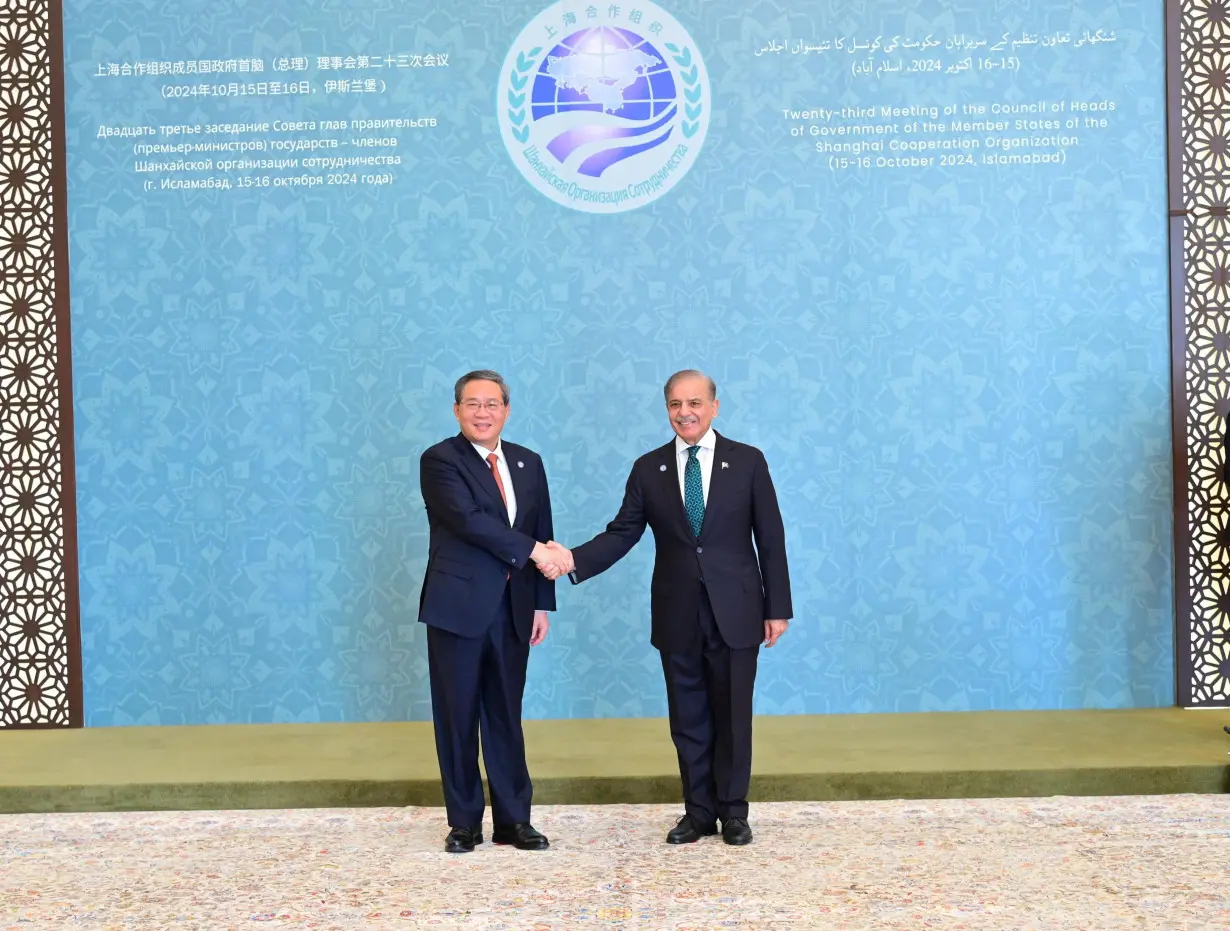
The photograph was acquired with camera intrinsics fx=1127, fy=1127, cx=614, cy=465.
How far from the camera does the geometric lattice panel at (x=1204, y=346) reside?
4793 millimetres

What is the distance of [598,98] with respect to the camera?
4844 mm

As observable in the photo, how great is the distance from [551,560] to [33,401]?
277 centimetres

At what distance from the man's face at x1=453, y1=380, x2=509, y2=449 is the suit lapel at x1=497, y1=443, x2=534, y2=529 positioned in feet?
0.36

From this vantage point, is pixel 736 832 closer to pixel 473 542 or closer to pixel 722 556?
pixel 722 556

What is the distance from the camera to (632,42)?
4.83m

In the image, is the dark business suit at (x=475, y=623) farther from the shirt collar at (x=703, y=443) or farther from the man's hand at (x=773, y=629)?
the man's hand at (x=773, y=629)

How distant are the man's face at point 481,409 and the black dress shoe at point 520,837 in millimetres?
1220

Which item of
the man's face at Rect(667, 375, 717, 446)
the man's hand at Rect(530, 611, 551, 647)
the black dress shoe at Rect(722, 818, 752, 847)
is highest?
the man's face at Rect(667, 375, 717, 446)

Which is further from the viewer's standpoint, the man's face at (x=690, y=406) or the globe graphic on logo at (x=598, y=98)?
the globe graphic on logo at (x=598, y=98)

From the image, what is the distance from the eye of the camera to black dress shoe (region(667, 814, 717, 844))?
3512 millimetres

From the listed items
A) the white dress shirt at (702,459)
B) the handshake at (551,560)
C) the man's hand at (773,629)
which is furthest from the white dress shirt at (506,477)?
the man's hand at (773,629)

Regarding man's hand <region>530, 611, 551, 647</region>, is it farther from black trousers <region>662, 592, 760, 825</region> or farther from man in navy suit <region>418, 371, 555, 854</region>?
black trousers <region>662, 592, 760, 825</region>

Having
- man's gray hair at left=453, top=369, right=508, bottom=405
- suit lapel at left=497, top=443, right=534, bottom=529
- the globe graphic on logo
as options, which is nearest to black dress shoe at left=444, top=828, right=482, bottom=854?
suit lapel at left=497, top=443, right=534, bottom=529

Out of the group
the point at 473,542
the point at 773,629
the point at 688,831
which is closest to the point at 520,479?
the point at 473,542
